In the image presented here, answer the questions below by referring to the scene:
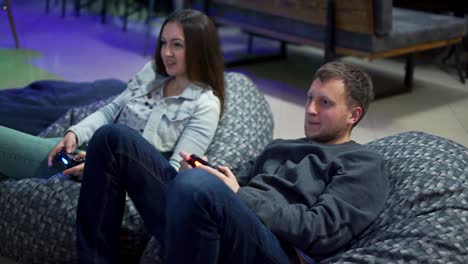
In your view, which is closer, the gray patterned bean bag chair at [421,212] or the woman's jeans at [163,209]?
the woman's jeans at [163,209]

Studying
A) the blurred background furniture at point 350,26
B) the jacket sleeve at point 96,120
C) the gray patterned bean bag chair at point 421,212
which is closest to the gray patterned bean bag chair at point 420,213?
the gray patterned bean bag chair at point 421,212

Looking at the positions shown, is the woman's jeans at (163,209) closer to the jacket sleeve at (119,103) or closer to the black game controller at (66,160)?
the black game controller at (66,160)

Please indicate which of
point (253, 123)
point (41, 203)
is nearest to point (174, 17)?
point (253, 123)

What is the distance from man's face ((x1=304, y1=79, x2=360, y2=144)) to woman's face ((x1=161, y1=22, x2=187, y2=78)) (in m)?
0.62

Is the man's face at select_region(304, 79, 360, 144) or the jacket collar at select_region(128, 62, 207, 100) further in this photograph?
the jacket collar at select_region(128, 62, 207, 100)

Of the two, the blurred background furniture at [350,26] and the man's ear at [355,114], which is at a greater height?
the man's ear at [355,114]

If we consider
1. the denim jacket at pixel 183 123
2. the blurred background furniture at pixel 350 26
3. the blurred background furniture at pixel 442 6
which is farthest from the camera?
the blurred background furniture at pixel 442 6

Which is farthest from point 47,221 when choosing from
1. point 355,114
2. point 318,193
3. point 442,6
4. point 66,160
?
point 442,6

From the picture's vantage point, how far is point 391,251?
175cm

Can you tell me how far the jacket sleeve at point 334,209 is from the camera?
171cm

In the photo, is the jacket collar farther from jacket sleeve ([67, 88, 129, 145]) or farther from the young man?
the young man

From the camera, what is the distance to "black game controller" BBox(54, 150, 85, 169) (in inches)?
88.7

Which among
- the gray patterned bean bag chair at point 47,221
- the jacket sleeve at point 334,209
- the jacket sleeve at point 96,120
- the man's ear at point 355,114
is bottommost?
the gray patterned bean bag chair at point 47,221

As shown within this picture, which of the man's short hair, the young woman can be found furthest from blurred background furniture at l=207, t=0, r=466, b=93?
the man's short hair
